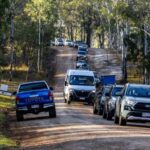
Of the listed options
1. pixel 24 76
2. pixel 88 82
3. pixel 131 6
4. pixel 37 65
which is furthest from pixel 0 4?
pixel 37 65

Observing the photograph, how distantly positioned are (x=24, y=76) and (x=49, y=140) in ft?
207

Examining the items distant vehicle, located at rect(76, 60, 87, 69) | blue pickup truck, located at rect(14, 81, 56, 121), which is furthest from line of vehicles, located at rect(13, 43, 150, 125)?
distant vehicle, located at rect(76, 60, 87, 69)

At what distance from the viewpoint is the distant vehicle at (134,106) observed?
25.7m

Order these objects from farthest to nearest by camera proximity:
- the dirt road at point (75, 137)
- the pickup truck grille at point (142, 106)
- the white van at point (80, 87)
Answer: the white van at point (80, 87) < the pickup truck grille at point (142, 106) < the dirt road at point (75, 137)

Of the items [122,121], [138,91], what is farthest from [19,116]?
[138,91]

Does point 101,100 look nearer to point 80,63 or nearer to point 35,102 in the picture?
point 35,102

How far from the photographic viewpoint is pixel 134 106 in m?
25.7

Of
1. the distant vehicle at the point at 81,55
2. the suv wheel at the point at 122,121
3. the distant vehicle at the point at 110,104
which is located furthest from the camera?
the distant vehicle at the point at 81,55

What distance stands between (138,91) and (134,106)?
0.99 metres

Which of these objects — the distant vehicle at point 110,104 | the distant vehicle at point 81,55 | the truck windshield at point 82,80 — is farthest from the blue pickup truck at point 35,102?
the distant vehicle at point 81,55

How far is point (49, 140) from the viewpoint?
20000mm

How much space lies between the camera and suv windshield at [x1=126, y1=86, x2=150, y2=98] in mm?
26297

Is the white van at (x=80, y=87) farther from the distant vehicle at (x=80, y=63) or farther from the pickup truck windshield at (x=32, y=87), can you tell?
the distant vehicle at (x=80, y=63)

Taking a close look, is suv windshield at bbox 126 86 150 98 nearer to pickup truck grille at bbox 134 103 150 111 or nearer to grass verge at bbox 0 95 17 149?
pickup truck grille at bbox 134 103 150 111
